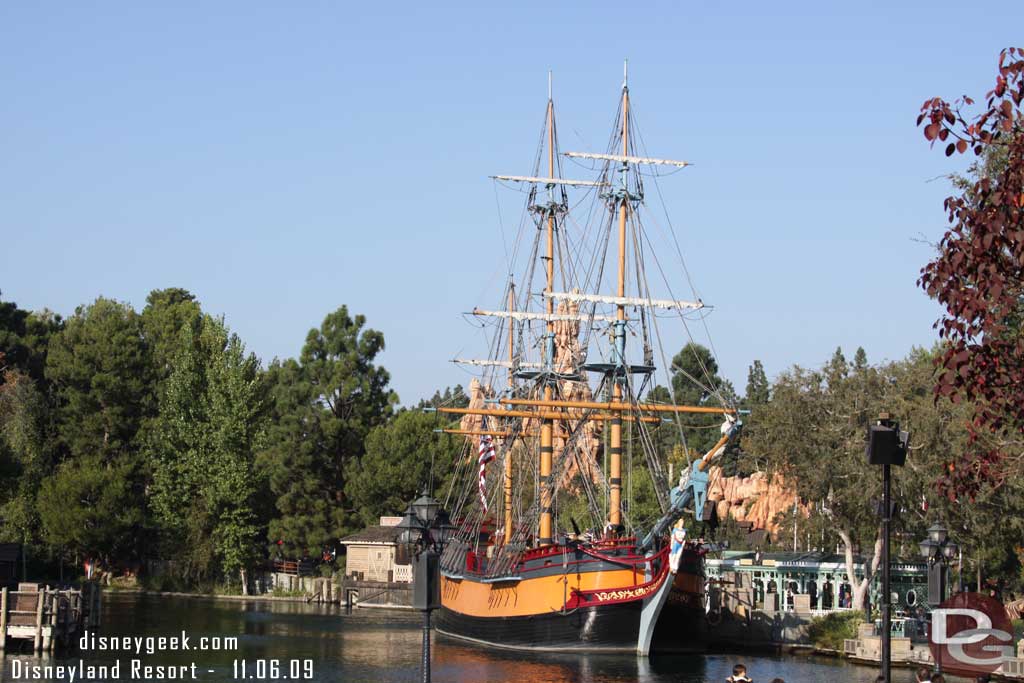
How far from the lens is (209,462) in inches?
3489

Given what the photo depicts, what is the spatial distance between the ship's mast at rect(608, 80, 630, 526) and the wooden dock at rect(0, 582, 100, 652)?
20.4 metres

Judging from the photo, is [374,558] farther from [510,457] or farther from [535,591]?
[535,591]

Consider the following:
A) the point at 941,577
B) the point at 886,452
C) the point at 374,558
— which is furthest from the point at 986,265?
the point at 374,558

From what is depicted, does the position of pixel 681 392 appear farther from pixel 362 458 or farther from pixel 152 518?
pixel 152 518

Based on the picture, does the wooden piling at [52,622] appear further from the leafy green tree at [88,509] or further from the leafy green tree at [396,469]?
the leafy green tree at [396,469]

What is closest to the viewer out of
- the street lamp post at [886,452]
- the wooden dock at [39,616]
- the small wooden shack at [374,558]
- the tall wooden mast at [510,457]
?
the street lamp post at [886,452]

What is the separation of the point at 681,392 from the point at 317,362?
125 feet

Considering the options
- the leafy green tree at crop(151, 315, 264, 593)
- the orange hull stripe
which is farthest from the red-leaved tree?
the leafy green tree at crop(151, 315, 264, 593)

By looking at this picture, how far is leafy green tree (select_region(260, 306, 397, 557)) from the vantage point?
8981cm

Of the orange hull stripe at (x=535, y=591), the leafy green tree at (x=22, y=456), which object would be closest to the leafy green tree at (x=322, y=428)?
the leafy green tree at (x=22, y=456)

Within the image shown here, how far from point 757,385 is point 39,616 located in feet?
285

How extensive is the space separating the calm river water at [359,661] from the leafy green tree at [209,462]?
21169mm

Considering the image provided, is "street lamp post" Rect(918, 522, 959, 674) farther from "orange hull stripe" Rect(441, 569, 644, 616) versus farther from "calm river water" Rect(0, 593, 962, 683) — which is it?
"orange hull stripe" Rect(441, 569, 644, 616)

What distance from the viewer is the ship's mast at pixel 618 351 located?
55.0 meters
